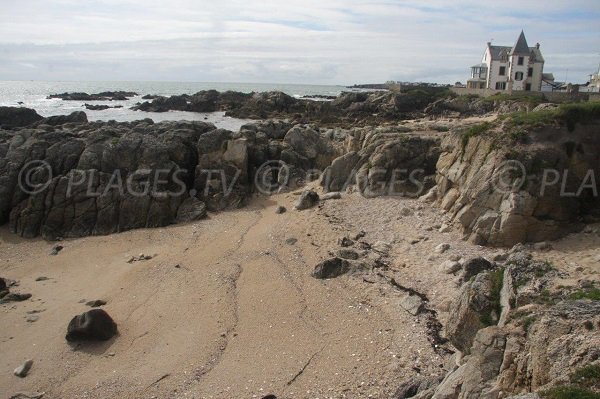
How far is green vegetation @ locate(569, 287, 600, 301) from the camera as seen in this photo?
28.1 ft

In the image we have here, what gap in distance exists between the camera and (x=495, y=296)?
10445mm

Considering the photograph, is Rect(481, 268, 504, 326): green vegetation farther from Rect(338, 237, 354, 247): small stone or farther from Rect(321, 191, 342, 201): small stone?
Rect(321, 191, 342, 201): small stone

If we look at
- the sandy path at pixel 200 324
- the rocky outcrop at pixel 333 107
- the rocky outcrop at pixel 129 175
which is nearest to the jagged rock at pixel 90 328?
the sandy path at pixel 200 324

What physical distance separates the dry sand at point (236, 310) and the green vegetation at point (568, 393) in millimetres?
5383

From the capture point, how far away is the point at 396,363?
1236 centimetres

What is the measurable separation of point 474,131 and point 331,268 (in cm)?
1064

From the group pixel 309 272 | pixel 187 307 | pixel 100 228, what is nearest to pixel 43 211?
pixel 100 228

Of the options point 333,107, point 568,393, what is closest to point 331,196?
point 568,393

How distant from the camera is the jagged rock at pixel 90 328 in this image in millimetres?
15164

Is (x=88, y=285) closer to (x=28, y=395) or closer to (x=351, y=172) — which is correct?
(x=28, y=395)

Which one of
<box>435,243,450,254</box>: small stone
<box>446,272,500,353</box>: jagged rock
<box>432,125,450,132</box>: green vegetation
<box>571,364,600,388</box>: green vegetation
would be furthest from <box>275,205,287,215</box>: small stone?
<box>571,364,600,388</box>: green vegetation

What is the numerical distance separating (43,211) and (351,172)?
18259 mm

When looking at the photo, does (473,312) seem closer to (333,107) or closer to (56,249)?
(56,249)

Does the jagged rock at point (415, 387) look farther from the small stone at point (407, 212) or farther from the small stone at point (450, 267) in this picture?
the small stone at point (407, 212)
